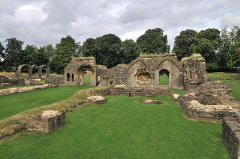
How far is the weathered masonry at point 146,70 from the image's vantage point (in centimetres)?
1838

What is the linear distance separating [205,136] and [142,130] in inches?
83.4

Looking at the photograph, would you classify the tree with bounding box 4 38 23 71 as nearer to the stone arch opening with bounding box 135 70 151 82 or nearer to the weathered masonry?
the weathered masonry

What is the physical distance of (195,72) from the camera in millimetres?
17672

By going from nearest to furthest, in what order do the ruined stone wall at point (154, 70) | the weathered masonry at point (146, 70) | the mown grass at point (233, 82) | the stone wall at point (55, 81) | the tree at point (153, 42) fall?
the mown grass at point (233, 82), the weathered masonry at point (146, 70), the ruined stone wall at point (154, 70), the stone wall at point (55, 81), the tree at point (153, 42)

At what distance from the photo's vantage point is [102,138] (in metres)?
4.94

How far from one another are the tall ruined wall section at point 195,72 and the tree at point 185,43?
24.7 m

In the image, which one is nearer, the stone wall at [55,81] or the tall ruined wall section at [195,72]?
the tall ruined wall section at [195,72]

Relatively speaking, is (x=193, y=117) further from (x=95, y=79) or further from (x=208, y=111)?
(x=95, y=79)

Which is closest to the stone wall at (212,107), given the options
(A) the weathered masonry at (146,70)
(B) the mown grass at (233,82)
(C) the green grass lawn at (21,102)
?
(B) the mown grass at (233,82)

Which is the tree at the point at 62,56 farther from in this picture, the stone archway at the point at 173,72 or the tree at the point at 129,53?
the stone archway at the point at 173,72

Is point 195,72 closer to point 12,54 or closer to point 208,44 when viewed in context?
point 208,44

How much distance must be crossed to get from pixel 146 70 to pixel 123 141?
16.0m

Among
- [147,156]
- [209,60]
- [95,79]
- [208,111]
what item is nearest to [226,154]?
[147,156]

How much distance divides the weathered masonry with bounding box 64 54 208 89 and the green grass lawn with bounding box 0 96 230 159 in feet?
40.5
